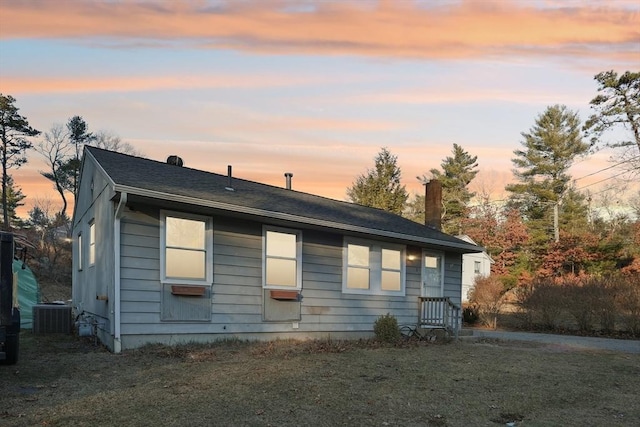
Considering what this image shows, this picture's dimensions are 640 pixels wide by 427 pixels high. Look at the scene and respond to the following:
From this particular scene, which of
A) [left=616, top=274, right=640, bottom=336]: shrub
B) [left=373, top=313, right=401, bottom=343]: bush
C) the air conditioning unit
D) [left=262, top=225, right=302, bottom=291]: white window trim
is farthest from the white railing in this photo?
the air conditioning unit

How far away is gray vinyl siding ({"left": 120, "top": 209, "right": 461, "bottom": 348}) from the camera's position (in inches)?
335

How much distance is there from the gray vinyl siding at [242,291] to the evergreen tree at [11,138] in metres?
28.6

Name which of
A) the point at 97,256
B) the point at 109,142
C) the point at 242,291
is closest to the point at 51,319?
the point at 97,256

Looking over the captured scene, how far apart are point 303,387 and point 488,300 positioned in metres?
16.4

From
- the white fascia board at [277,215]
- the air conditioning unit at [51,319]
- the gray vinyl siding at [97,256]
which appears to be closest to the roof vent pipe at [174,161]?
the gray vinyl siding at [97,256]

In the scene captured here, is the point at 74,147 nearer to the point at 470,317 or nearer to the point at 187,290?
the point at 470,317

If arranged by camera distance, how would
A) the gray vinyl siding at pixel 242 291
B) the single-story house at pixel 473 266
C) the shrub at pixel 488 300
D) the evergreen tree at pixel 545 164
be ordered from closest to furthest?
the gray vinyl siding at pixel 242 291, the shrub at pixel 488 300, the single-story house at pixel 473 266, the evergreen tree at pixel 545 164

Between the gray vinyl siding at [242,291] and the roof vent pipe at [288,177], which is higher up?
the roof vent pipe at [288,177]

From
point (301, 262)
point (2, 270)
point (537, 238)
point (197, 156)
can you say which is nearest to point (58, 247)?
point (197, 156)

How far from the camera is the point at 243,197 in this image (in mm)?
10609

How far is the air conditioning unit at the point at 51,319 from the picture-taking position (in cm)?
1127

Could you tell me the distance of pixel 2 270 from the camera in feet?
20.6

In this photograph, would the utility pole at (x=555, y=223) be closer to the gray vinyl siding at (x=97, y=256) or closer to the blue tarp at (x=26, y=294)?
the gray vinyl siding at (x=97, y=256)

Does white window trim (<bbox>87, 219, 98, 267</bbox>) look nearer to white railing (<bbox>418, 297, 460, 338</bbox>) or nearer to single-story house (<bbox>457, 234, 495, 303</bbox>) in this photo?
white railing (<bbox>418, 297, 460, 338</bbox>)
